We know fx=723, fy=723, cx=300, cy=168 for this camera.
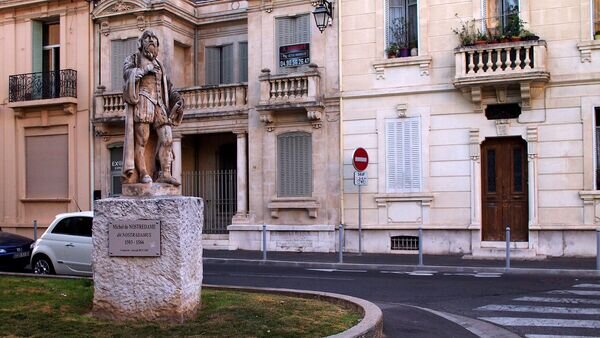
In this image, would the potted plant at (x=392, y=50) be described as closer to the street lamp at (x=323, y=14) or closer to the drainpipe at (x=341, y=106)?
the drainpipe at (x=341, y=106)

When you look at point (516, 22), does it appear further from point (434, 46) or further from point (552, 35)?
point (434, 46)

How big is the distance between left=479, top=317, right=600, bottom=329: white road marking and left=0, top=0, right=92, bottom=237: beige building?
18.8 m

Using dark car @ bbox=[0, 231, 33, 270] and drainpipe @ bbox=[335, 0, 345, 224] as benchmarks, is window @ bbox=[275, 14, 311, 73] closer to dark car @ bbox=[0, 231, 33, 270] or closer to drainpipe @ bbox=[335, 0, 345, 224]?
drainpipe @ bbox=[335, 0, 345, 224]

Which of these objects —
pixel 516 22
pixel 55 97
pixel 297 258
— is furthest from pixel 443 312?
pixel 55 97

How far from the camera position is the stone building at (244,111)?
22281 millimetres

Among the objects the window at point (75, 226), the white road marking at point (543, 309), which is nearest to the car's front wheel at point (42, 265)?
the window at point (75, 226)

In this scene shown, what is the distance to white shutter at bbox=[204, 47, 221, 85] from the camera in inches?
1027

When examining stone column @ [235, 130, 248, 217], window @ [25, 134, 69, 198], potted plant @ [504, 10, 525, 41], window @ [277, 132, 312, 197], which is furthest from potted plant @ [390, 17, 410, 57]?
window @ [25, 134, 69, 198]

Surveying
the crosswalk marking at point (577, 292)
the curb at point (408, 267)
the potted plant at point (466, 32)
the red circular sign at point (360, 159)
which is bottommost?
A: the curb at point (408, 267)

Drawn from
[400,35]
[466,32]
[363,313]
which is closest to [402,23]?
[400,35]

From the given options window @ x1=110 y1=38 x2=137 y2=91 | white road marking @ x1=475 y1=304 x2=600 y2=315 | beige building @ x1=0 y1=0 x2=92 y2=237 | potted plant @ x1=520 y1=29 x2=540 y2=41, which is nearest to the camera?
white road marking @ x1=475 y1=304 x2=600 y2=315

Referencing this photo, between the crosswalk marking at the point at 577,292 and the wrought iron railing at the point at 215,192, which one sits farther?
the wrought iron railing at the point at 215,192

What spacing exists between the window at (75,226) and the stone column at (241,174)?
27.1 feet

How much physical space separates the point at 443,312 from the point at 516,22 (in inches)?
451
